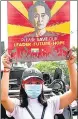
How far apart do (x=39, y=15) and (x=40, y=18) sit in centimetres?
3

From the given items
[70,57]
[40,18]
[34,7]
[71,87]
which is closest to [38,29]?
[40,18]

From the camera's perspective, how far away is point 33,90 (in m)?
2.76

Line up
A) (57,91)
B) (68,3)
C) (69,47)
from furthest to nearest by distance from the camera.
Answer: (57,91), (68,3), (69,47)

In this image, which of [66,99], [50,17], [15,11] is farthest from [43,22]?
[66,99]

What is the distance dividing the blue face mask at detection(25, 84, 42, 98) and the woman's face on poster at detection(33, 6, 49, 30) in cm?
55

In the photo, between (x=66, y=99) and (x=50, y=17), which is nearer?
(x=66, y=99)

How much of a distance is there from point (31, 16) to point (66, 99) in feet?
2.71

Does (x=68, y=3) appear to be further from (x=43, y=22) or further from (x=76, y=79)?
(x=76, y=79)

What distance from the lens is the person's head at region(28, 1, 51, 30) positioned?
10.0ft

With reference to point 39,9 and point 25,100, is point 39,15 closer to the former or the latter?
point 39,9

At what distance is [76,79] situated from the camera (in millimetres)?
2736

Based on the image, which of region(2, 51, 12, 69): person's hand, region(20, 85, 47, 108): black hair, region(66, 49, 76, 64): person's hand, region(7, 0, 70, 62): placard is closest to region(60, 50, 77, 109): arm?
region(66, 49, 76, 64): person's hand

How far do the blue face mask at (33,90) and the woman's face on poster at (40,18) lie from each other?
21.5 inches

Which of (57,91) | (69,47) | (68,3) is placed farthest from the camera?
(57,91)
